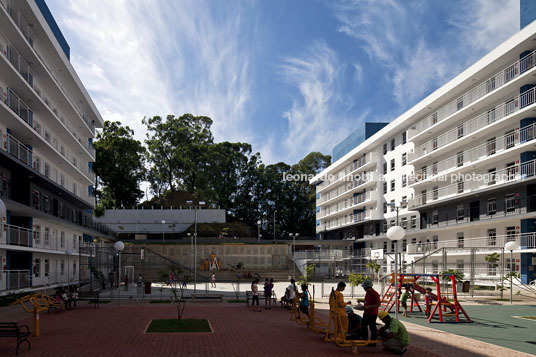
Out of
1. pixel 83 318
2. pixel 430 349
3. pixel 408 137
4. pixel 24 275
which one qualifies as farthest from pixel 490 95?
pixel 24 275

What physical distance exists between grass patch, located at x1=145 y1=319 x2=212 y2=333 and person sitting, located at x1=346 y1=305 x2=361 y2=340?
204 inches

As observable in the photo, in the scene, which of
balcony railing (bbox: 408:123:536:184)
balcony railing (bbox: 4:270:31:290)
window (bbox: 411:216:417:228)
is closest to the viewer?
balcony railing (bbox: 4:270:31:290)

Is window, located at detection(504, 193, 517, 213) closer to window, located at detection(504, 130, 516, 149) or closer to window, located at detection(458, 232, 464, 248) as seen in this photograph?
window, located at detection(504, 130, 516, 149)

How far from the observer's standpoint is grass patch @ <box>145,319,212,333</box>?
16219 millimetres

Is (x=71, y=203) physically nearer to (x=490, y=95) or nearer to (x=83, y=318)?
(x=83, y=318)

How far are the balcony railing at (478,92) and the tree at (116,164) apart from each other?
45224 millimetres

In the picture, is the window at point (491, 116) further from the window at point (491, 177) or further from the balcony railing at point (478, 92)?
the window at point (491, 177)

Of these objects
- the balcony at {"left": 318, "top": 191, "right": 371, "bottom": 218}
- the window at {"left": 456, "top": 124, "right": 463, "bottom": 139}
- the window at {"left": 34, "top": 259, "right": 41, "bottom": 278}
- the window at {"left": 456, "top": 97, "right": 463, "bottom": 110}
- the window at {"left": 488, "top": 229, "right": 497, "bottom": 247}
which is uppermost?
the window at {"left": 456, "top": 97, "right": 463, "bottom": 110}

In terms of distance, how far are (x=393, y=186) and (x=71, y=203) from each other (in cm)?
3583

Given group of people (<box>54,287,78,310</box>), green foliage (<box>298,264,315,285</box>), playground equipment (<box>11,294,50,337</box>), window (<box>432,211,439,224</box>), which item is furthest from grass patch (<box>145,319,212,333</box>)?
window (<box>432,211,439,224</box>)

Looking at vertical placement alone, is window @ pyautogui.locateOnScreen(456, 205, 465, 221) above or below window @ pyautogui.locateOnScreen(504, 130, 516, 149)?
below

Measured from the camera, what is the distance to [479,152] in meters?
40.9

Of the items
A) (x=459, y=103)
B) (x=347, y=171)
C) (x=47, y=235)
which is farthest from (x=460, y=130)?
(x=47, y=235)

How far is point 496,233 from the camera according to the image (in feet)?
128
